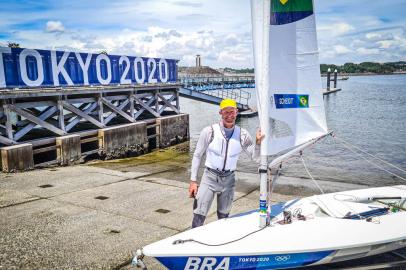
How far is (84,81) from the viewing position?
1515cm

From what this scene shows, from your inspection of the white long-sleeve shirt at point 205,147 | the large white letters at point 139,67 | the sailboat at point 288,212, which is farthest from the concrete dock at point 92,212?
the large white letters at point 139,67

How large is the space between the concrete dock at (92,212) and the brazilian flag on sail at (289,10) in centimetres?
408

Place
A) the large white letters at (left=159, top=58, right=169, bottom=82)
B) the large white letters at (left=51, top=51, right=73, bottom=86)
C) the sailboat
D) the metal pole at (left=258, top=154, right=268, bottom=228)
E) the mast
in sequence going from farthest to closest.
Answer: the large white letters at (left=159, top=58, right=169, bottom=82) → the large white letters at (left=51, top=51, right=73, bottom=86) → the metal pole at (left=258, top=154, right=268, bottom=228) → the mast → the sailboat

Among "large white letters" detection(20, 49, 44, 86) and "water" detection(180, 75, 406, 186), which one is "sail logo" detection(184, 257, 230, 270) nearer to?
"water" detection(180, 75, 406, 186)

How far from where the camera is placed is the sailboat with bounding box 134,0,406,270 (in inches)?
167

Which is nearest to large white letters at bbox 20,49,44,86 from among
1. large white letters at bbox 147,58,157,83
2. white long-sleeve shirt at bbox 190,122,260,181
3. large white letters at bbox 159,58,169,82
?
large white letters at bbox 147,58,157,83

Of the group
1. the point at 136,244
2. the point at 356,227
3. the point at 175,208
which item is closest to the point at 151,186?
the point at 175,208

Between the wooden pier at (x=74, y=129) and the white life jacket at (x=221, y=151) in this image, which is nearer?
A: the white life jacket at (x=221, y=151)

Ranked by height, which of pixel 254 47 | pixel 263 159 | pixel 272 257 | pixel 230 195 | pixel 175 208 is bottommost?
pixel 175 208

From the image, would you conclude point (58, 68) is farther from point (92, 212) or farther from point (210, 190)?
point (210, 190)

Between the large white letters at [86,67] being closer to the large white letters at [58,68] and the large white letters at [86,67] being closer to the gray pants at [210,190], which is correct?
the large white letters at [58,68]

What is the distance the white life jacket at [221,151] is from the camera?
4.90m

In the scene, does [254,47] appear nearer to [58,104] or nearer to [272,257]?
[272,257]

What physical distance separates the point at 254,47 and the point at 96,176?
24.5 feet
